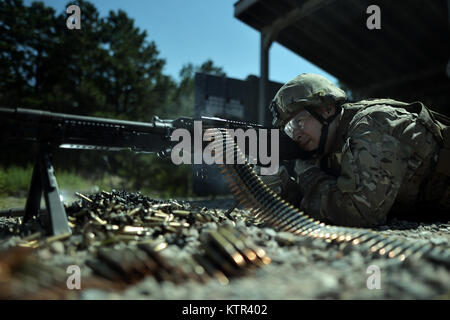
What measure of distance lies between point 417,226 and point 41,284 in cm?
353

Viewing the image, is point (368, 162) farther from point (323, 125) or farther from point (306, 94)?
point (306, 94)

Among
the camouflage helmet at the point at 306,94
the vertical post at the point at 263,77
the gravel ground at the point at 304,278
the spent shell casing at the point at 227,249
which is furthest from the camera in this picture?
the vertical post at the point at 263,77

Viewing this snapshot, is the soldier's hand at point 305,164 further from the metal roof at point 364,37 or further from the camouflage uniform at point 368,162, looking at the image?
the metal roof at point 364,37

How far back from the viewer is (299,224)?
2400mm

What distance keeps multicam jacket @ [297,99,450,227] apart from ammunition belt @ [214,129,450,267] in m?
0.55

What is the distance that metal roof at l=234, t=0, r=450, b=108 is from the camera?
6383 mm

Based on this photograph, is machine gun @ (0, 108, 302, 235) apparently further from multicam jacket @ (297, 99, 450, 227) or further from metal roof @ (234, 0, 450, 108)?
metal roof @ (234, 0, 450, 108)

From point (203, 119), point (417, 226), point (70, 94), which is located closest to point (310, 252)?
point (203, 119)

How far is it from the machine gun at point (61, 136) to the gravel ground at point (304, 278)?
497mm

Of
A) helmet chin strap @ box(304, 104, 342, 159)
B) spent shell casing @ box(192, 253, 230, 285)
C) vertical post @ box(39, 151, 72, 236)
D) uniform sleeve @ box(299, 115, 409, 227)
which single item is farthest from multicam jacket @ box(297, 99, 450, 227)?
vertical post @ box(39, 151, 72, 236)

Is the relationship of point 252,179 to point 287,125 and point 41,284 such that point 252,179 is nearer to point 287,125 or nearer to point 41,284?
point 287,125

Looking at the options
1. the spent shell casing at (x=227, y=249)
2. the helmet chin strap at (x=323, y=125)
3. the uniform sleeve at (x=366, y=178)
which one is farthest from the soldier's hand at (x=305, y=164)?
the spent shell casing at (x=227, y=249)

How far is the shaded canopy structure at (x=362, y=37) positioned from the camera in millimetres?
6395

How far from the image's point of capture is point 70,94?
16641mm
